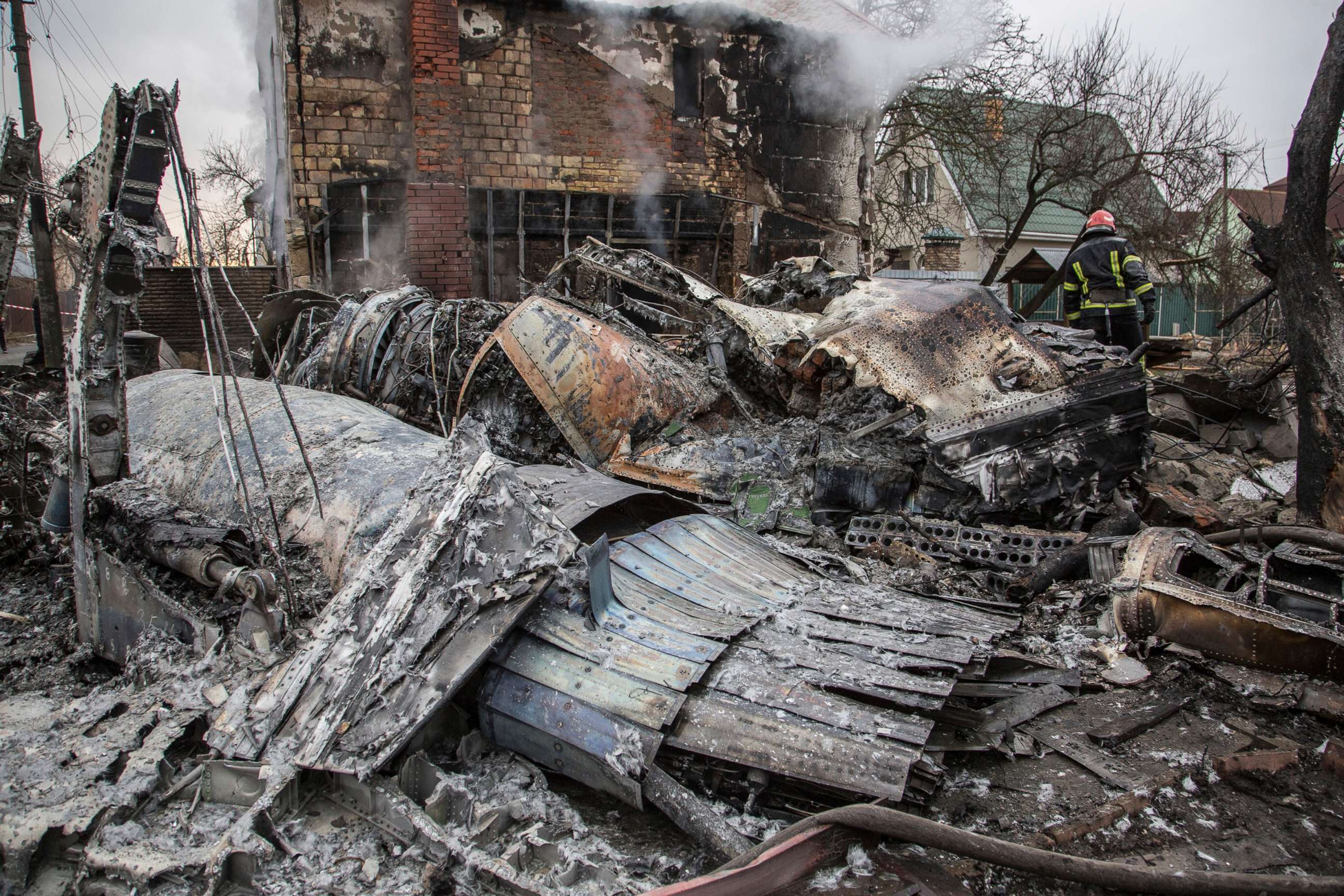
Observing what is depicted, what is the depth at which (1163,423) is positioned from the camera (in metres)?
7.79

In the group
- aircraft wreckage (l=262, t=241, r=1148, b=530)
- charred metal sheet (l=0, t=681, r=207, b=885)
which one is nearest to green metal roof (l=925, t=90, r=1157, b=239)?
aircraft wreckage (l=262, t=241, r=1148, b=530)

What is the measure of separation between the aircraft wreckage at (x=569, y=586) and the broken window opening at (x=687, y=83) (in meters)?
7.02

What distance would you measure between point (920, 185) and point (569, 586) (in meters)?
19.4

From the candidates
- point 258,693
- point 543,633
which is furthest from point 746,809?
point 258,693

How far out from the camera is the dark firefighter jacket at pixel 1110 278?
687 cm

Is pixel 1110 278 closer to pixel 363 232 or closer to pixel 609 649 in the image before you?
pixel 609 649

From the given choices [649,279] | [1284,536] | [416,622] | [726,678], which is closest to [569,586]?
[416,622]

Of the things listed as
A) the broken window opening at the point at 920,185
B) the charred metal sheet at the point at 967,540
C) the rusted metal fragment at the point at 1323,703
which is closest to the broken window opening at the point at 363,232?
the charred metal sheet at the point at 967,540

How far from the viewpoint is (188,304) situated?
10.9 meters

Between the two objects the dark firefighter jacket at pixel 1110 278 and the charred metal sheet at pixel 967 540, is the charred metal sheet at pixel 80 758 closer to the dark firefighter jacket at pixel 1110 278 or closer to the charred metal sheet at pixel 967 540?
the charred metal sheet at pixel 967 540

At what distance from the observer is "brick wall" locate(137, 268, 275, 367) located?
10.7m

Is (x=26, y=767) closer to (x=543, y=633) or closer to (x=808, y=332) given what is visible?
(x=543, y=633)

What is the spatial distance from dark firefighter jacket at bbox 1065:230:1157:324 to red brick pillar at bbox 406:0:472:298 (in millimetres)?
7294

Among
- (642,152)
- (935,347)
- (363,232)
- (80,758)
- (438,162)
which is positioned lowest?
(80,758)
